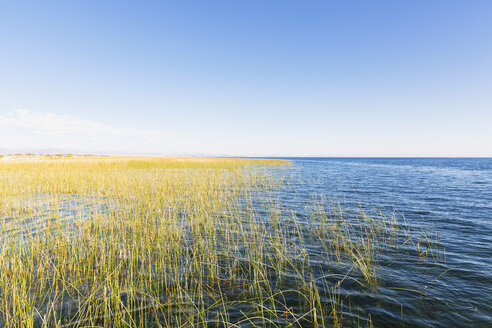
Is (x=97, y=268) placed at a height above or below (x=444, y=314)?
above

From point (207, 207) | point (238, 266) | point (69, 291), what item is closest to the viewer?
point (69, 291)

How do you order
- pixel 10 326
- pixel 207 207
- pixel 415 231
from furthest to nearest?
pixel 207 207 → pixel 415 231 → pixel 10 326

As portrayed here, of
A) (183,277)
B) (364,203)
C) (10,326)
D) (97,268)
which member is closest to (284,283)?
(183,277)

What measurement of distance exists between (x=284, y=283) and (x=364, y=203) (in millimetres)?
10795

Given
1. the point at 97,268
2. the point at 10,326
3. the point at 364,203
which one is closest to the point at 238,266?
the point at 97,268

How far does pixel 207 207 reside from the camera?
415 inches

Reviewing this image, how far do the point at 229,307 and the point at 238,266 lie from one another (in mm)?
1440

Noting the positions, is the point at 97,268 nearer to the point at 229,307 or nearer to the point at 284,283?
the point at 229,307

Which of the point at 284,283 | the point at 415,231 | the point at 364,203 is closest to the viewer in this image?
the point at 284,283

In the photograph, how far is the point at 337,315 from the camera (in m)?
3.83

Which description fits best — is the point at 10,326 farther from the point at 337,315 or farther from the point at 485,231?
the point at 485,231

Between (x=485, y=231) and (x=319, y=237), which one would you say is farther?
(x=485, y=231)

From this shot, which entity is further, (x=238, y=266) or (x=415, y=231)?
(x=415, y=231)

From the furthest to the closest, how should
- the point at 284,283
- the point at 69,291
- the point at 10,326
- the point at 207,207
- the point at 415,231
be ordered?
the point at 207,207
the point at 415,231
the point at 284,283
the point at 69,291
the point at 10,326
